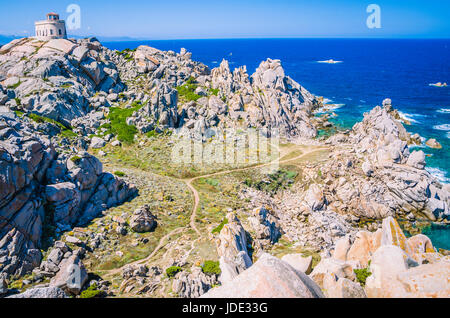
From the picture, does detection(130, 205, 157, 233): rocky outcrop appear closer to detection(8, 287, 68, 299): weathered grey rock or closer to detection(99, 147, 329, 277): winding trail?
detection(99, 147, 329, 277): winding trail

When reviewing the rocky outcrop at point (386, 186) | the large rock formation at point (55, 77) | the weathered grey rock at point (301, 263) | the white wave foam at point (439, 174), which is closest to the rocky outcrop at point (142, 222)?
the weathered grey rock at point (301, 263)

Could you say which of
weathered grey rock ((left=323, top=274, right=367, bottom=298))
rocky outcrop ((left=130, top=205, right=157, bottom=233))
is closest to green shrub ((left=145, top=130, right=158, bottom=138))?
rocky outcrop ((left=130, top=205, right=157, bottom=233))

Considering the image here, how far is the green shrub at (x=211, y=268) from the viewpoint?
26.9 m

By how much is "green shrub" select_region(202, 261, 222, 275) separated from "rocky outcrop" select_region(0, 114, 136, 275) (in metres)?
16.7

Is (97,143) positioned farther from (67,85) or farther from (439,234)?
(439,234)

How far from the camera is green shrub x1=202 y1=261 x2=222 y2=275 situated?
26.9 m

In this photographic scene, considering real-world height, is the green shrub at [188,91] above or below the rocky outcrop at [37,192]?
above

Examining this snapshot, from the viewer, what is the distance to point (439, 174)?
5747cm

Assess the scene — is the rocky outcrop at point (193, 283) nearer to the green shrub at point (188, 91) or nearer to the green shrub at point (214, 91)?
the green shrub at point (188, 91)

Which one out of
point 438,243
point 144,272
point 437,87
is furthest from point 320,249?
point 437,87

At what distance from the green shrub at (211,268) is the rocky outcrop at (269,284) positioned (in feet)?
40.3

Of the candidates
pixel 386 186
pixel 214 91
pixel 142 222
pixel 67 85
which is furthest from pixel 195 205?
pixel 67 85

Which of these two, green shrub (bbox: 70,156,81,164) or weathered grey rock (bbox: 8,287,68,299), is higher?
green shrub (bbox: 70,156,81,164)

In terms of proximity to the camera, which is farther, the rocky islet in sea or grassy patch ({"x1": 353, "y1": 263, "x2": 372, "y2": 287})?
the rocky islet in sea
